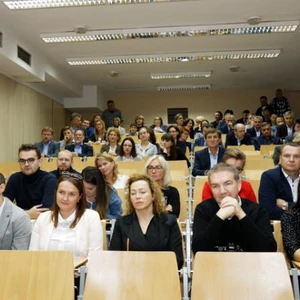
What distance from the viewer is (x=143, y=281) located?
65.8 inches


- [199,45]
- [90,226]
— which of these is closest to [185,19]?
[199,45]

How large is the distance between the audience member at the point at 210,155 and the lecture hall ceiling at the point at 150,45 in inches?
74.2

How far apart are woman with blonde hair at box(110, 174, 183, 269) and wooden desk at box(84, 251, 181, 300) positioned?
398 mm

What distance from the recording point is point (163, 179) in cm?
322

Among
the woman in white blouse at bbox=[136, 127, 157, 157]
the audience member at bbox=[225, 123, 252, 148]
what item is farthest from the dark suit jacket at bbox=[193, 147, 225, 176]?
the audience member at bbox=[225, 123, 252, 148]

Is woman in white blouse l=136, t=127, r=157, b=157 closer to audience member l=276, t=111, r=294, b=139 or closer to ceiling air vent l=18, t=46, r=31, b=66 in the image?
ceiling air vent l=18, t=46, r=31, b=66

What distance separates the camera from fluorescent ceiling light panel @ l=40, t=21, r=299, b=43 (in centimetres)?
588

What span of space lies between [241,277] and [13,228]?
1.39m

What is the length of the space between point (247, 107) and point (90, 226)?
10035 mm

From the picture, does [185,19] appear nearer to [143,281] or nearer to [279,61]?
[279,61]

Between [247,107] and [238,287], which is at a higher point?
[247,107]

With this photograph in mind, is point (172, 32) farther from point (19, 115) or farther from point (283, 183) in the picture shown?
point (283, 183)

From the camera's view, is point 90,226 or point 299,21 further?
point 299,21

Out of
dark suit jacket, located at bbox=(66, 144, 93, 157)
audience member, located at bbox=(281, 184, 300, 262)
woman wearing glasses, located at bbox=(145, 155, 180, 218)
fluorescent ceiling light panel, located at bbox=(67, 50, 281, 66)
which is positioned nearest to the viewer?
audience member, located at bbox=(281, 184, 300, 262)
